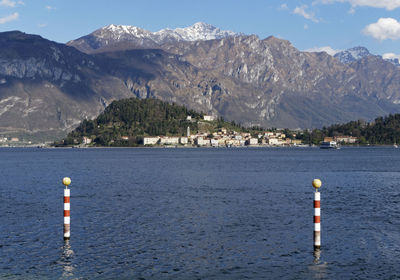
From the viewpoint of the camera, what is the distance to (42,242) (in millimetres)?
42906

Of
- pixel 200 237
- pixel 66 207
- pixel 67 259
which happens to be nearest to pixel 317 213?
pixel 200 237

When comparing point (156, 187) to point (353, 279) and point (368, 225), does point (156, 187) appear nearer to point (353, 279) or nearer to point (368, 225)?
point (368, 225)

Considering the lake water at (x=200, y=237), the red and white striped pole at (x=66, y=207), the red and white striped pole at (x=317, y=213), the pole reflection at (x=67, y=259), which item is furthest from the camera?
the red and white striped pole at (x=66, y=207)

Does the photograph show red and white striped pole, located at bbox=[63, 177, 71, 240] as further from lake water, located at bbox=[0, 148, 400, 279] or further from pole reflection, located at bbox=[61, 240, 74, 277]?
lake water, located at bbox=[0, 148, 400, 279]

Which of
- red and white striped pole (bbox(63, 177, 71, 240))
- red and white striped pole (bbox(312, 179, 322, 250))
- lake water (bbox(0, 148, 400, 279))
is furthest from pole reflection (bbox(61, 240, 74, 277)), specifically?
red and white striped pole (bbox(312, 179, 322, 250))

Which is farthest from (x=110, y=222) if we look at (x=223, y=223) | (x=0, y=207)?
(x=0, y=207)

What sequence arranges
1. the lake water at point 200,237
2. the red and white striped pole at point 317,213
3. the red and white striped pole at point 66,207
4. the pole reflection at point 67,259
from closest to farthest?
the pole reflection at point 67,259 → the lake water at point 200,237 → the red and white striped pole at point 317,213 → the red and white striped pole at point 66,207

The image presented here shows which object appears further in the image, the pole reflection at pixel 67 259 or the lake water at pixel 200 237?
the lake water at pixel 200 237

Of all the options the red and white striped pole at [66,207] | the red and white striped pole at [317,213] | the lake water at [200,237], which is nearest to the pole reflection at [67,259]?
the lake water at [200,237]

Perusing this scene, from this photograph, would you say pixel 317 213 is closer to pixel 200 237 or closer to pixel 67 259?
pixel 200 237

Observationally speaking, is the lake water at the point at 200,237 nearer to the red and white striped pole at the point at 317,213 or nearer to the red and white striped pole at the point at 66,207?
the red and white striped pole at the point at 66,207

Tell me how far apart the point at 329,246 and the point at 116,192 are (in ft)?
169

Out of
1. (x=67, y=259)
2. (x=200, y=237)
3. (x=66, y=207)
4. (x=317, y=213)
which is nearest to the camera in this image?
(x=317, y=213)

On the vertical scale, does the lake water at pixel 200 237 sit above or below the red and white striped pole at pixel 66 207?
below
